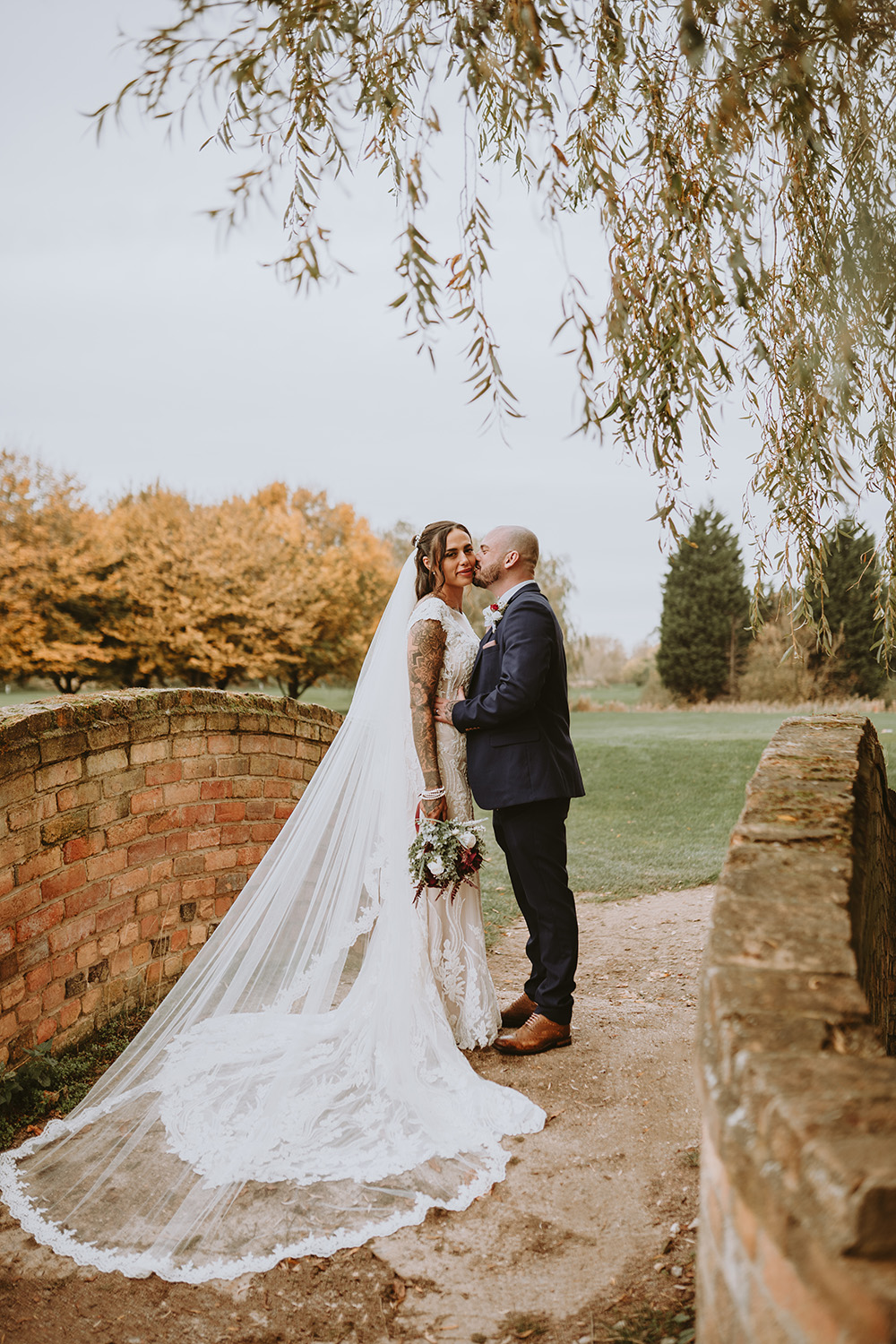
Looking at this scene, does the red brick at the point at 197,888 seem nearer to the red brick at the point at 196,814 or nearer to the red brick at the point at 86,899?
the red brick at the point at 196,814

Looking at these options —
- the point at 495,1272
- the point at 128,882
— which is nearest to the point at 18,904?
the point at 128,882

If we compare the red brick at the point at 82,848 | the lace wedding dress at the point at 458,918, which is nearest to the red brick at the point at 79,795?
the red brick at the point at 82,848

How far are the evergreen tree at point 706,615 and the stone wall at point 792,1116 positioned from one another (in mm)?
24128

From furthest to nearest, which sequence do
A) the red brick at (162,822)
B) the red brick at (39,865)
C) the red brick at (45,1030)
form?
1. the red brick at (162,822)
2. the red brick at (45,1030)
3. the red brick at (39,865)

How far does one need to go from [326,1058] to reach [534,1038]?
94cm

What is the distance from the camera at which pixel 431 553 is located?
13.5 ft

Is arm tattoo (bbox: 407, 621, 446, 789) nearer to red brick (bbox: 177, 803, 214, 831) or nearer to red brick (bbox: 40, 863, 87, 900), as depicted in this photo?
red brick (bbox: 177, 803, 214, 831)

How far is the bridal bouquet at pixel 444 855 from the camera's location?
3.82 m

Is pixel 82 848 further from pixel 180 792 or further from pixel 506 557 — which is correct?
pixel 506 557

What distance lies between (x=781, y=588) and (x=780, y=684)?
70.5ft

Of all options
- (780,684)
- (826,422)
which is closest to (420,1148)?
(826,422)

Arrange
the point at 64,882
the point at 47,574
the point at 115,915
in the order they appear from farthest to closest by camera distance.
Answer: the point at 47,574 < the point at 115,915 < the point at 64,882

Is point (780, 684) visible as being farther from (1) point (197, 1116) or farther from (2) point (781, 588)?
(1) point (197, 1116)

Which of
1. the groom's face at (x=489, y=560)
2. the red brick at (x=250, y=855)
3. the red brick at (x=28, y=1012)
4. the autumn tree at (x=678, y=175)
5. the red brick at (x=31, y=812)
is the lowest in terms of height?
the red brick at (x=28, y=1012)
